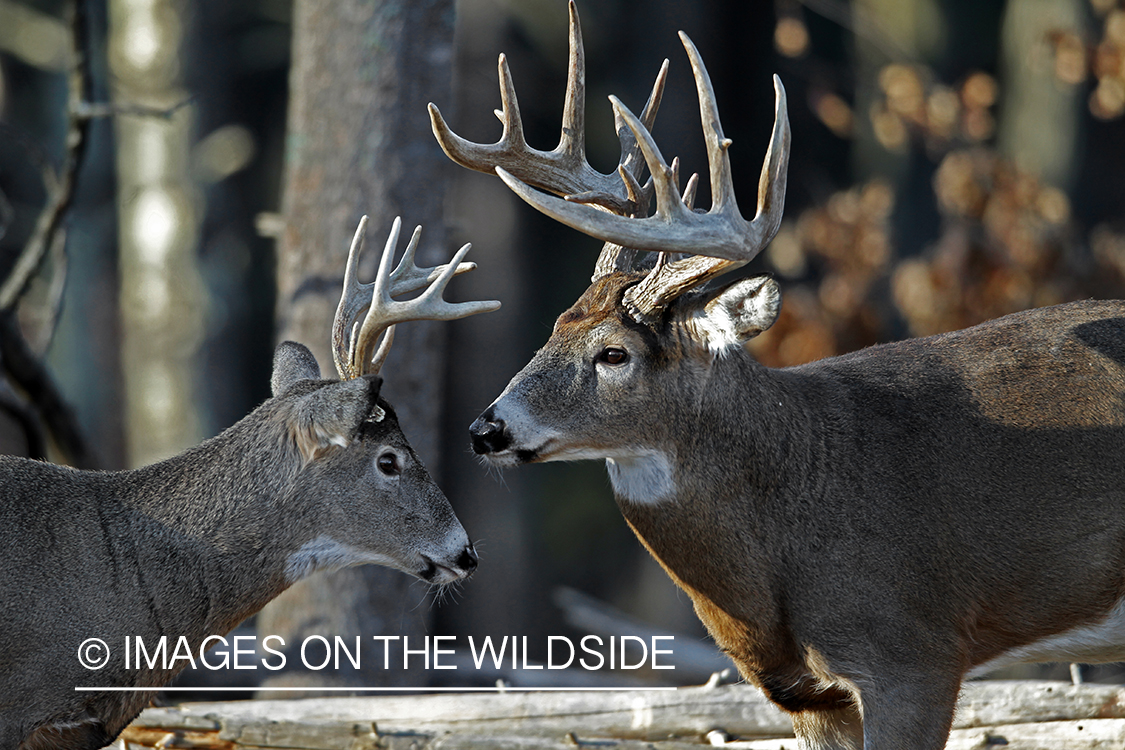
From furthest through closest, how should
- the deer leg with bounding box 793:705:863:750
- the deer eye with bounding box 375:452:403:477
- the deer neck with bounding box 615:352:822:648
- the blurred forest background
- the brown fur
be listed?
the blurred forest background
the deer leg with bounding box 793:705:863:750
the deer eye with bounding box 375:452:403:477
the deer neck with bounding box 615:352:822:648
the brown fur

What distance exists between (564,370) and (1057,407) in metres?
2.07

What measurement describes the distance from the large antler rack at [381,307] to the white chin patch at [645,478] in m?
0.87

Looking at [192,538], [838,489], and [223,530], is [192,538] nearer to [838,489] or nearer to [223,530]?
[223,530]

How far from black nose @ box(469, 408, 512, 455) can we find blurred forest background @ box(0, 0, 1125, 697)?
2.13 metres

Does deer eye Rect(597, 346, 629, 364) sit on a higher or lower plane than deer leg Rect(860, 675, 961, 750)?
higher

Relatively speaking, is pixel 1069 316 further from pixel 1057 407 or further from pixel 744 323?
pixel 744 323

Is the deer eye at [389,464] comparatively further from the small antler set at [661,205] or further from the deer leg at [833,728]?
the deer leg at [833,728]

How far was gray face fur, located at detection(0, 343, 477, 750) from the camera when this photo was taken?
523 cm

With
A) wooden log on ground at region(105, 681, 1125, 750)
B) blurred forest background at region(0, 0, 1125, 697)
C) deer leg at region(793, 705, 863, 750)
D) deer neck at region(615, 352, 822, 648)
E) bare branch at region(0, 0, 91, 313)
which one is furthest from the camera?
blurred forest background at region(0, 0, 1125, 697)

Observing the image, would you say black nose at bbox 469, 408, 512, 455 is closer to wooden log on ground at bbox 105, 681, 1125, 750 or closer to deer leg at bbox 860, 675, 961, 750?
wooden log on ground at bbox 105, 681, 1125, 750

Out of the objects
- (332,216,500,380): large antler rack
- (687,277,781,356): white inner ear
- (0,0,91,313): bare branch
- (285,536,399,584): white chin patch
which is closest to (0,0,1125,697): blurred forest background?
(0,0,91,313): bare branch

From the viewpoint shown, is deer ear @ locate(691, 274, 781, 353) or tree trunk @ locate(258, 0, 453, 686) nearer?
deer ear @ locate(691, 274, 781, 353)

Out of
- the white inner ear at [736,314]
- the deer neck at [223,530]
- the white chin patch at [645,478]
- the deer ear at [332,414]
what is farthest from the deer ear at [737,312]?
the deer neck at [223,530]

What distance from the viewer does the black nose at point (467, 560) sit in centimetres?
584
